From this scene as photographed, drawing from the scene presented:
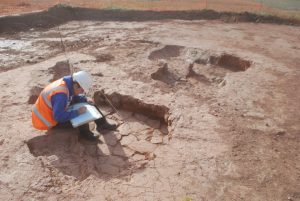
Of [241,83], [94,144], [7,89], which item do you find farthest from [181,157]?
[7,89]

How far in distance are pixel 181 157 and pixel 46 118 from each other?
2116 millimetres

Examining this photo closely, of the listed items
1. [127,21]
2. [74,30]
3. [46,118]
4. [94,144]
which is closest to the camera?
[46,118]

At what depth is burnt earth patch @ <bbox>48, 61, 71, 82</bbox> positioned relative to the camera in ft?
24.4

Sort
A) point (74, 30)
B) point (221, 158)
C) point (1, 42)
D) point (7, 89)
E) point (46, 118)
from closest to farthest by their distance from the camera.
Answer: point (221, 158) → point (46, 118) → point (7, 89) → point (1, 42) → point (74, 30)

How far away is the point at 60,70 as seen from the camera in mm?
7715

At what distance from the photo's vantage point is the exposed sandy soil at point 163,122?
4.12 m

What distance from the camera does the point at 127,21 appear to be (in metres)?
12.5

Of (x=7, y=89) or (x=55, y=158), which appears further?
(x=7, y=89)

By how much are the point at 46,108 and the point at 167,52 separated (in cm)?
492

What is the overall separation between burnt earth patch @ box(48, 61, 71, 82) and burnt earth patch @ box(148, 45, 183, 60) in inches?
87.2

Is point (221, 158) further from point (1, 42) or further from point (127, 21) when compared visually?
point (127, 21)

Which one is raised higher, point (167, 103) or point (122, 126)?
point (167, 103)

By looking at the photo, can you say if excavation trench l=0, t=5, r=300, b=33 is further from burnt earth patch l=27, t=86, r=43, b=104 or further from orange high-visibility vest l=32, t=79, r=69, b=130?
orange high-visibility vest l=32, t=79, r=69, b=130

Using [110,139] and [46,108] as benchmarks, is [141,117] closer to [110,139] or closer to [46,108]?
[110,139]
